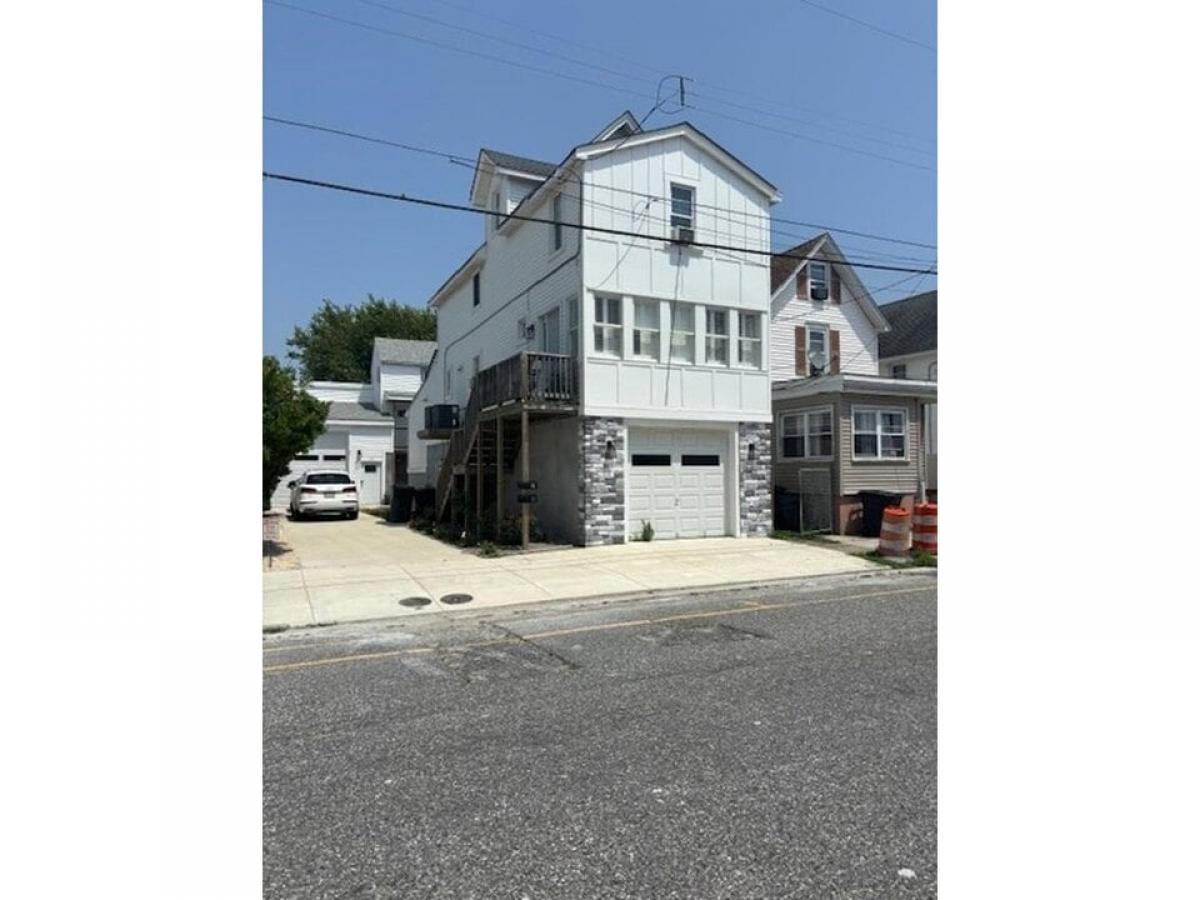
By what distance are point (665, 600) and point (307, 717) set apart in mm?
4925

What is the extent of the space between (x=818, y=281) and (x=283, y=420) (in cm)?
1645

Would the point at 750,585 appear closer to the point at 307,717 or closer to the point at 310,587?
the point at 310,587

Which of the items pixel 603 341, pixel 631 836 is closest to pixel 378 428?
pixel 603 341

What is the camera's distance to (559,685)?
489cm

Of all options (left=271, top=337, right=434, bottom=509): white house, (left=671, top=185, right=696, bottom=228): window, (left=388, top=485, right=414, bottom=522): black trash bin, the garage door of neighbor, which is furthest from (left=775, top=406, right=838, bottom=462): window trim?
(left=271, top=337, right=434, bottom=509): white house

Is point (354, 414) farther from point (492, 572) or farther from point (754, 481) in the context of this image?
point (492, 572)

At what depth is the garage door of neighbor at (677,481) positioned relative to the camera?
551 inches

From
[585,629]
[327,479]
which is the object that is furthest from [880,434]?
[327,479]

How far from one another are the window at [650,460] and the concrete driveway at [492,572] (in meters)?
1.60

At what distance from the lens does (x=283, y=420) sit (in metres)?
12.2

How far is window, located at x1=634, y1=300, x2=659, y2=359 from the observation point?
13836 mm

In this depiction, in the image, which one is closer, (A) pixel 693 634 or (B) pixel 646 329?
(A) pixel 693 634

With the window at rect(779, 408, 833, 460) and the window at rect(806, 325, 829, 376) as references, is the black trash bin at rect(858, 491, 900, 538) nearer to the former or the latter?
the window at rect(779, 408, 833, 460)

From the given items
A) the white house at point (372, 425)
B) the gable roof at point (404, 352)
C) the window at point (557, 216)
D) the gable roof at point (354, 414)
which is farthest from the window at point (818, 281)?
→ the gable roof at point (354, 414)
